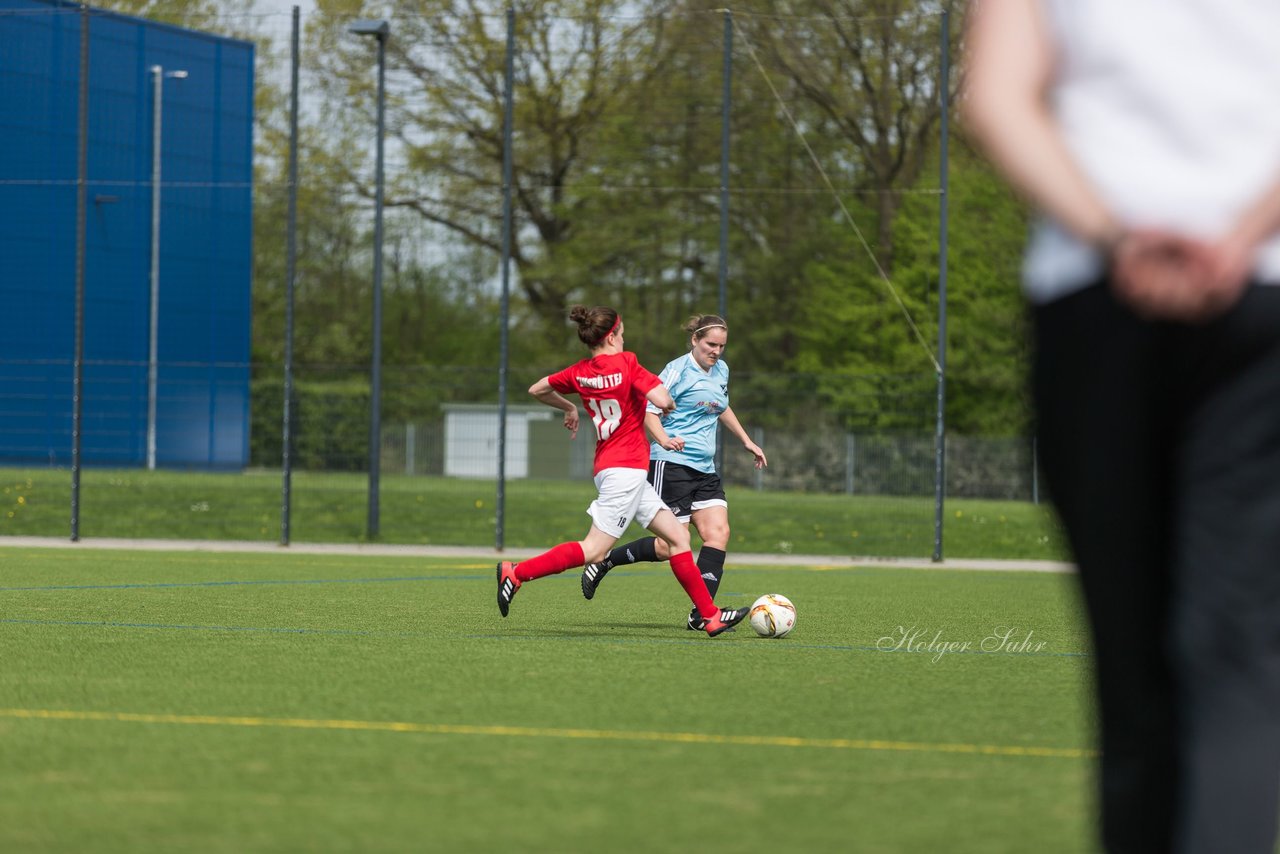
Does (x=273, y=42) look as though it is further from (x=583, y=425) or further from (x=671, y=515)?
(x=671, y=515)

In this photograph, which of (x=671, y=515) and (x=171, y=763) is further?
(x=671, y=515)

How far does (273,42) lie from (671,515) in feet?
45.2

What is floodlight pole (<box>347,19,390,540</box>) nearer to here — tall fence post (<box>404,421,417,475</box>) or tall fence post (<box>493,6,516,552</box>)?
tall fence post (<box>404,421,417,475</box>)

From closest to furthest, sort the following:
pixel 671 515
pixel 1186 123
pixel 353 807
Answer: pixel 1186 123 < pixel 353 807 < pixel 671 515

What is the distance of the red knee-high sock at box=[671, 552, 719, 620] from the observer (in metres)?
9.36

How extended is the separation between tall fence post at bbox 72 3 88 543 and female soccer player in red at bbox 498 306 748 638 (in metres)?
11.6

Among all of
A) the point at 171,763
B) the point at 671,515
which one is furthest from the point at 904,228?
the point at 171,763

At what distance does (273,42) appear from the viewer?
21.7m

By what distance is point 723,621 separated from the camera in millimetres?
9273

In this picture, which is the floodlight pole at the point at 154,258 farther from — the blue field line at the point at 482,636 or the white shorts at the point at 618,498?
the white shorts at the point at 618,498

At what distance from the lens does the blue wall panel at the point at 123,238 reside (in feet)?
69.8

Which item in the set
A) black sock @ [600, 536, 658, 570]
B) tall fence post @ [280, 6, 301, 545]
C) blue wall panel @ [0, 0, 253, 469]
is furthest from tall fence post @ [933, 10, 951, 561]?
black sock @ [600, 536, 658, 570]

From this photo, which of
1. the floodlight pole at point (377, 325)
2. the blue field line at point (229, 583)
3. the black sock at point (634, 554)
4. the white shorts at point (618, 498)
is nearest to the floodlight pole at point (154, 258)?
the floodlight pole at point (377, 325)

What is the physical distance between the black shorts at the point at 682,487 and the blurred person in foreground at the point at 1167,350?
8.38m
